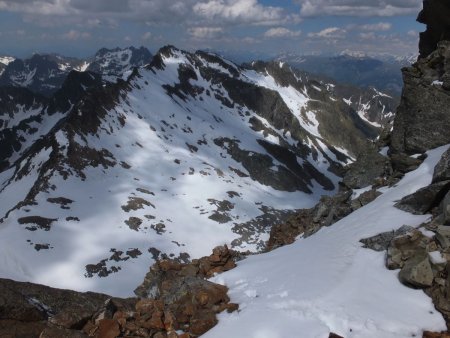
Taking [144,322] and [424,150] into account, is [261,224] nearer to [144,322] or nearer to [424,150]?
[424,150]

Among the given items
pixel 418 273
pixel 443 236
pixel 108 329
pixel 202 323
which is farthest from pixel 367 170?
pixel 108 329

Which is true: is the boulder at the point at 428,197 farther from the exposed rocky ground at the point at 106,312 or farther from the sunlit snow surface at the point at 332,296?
the exposed rocky ground at the point at 106,312

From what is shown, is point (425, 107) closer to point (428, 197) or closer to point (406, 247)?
point (428, 197)

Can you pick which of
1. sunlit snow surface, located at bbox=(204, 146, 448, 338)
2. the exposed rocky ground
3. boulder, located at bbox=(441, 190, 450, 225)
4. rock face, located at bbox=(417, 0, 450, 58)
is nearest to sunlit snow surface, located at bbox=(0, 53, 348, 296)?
sunlit snow surface, located at bbox=(204, 146, 448, 338)

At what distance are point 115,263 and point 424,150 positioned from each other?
56.1 meters

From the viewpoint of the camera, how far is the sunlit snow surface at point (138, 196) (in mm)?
68250

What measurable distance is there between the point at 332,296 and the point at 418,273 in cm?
279

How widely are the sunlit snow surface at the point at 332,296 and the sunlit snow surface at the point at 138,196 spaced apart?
49606mm

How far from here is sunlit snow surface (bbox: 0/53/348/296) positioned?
68.2 metres

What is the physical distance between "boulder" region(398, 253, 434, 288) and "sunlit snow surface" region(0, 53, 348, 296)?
54122 mm

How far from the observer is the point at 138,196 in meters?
96.8

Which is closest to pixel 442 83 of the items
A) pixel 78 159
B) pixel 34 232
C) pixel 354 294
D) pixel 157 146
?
pixel 354 294

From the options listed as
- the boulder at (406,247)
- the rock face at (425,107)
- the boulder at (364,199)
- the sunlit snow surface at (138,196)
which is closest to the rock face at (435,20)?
the rock face at (425,107)

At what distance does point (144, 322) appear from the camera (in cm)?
1331
